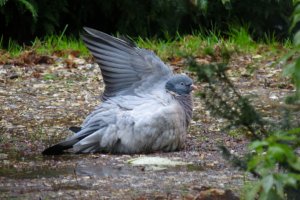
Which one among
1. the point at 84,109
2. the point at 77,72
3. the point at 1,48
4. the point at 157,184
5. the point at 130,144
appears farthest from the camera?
the point at 1,48

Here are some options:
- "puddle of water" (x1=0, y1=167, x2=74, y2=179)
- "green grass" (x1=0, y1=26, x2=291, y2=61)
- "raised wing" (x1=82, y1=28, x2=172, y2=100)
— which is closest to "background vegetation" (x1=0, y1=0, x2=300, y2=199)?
"green grass" (x1=0, y1=26, x2=291, y2=61)

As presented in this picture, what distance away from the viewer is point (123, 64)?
5781 mm

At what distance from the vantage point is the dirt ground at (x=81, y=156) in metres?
4.27

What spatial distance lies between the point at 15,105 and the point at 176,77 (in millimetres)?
1845

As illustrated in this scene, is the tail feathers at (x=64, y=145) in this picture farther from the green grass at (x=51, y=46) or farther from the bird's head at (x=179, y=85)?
the green grass at (x=51, y=46)

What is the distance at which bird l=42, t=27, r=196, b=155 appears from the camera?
5.32 m

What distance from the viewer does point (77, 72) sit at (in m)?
8.12

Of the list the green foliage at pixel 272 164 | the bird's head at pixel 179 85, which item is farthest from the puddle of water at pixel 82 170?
the green foliage at pixel 272 164

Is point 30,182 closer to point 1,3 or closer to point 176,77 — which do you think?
point 176,77

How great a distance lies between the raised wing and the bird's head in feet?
0.47

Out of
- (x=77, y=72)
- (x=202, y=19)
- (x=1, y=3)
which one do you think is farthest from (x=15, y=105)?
(x=202, y=19)

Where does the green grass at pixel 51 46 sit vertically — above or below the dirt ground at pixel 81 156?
above

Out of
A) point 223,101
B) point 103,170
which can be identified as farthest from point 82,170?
point 223,101

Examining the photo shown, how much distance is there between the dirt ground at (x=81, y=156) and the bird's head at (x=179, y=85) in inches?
14.7
